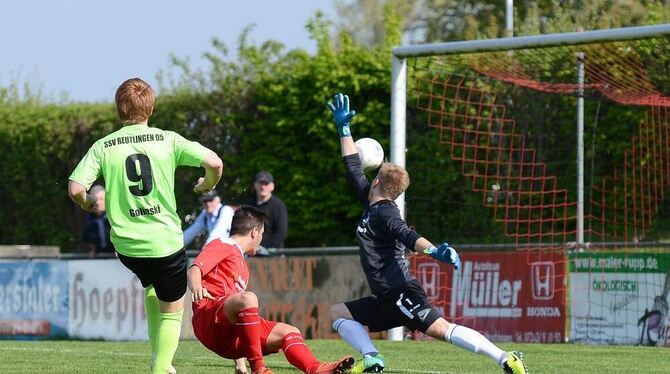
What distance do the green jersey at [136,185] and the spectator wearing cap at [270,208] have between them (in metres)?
8.35

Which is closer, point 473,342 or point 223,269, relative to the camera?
point 223,269

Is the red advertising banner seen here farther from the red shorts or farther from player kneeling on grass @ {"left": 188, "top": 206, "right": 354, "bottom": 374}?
the red shorts

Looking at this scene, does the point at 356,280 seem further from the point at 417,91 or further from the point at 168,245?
the point at 168,245

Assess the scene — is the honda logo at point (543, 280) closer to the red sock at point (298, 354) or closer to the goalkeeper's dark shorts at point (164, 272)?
the red sock at point (298, 354)

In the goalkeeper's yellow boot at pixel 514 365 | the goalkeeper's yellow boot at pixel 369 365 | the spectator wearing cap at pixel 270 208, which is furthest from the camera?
the spectator wearing cap at pixel 270 208

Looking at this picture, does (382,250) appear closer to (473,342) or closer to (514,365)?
(473,342)

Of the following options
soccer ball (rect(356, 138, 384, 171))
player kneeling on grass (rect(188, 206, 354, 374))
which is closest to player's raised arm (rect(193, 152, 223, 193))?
player kneeling on grass (rect(188, 206, 354, 374))

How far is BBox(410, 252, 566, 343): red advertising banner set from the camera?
14938 mm

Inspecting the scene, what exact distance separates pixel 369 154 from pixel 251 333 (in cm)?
353

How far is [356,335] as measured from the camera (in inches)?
385

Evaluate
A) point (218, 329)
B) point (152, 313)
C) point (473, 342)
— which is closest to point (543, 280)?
point (473, 342)

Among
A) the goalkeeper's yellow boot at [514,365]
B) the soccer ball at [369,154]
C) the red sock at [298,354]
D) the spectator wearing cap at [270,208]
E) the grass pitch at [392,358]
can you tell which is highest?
the soccer ball at [369,154]

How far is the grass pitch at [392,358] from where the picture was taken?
10531 mm

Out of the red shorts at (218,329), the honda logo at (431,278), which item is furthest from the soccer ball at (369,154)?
the honda logo at (431,278)
